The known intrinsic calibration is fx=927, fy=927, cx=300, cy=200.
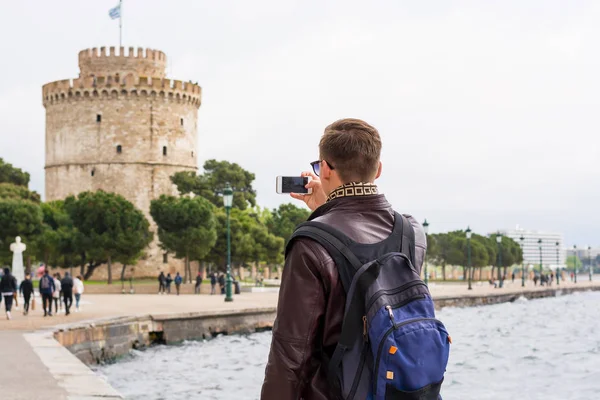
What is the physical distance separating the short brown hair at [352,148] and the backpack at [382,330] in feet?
0.72

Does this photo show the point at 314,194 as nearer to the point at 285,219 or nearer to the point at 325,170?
the point at 325,170

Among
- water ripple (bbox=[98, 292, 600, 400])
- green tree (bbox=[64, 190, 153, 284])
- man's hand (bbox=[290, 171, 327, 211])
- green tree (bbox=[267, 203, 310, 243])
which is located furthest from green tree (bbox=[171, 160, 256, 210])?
man's hand (bbox=[290, 171, 327, 211])

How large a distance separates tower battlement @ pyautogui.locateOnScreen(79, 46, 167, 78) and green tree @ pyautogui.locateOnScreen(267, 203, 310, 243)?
12793 millimetres

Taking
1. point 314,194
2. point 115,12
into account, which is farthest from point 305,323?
point 115,12

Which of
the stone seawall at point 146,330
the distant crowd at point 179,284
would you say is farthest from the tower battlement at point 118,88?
the stone seawall at point 146,330

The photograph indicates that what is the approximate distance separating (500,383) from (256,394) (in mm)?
4994

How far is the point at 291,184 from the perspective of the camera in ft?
11.0

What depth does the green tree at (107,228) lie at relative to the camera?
140 feet

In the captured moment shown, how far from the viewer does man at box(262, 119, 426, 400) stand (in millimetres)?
2652

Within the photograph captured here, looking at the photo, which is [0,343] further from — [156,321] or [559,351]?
[559,351]

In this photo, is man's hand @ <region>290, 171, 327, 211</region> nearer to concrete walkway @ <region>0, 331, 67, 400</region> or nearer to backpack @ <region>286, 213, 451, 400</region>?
backpack @ <region>286, 213, 451, 400</region>

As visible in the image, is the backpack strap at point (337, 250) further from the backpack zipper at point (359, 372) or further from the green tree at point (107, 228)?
the green tree at point (107, 228)

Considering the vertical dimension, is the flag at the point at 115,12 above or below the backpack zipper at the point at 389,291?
above

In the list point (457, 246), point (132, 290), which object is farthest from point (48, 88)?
point (457, 246)
